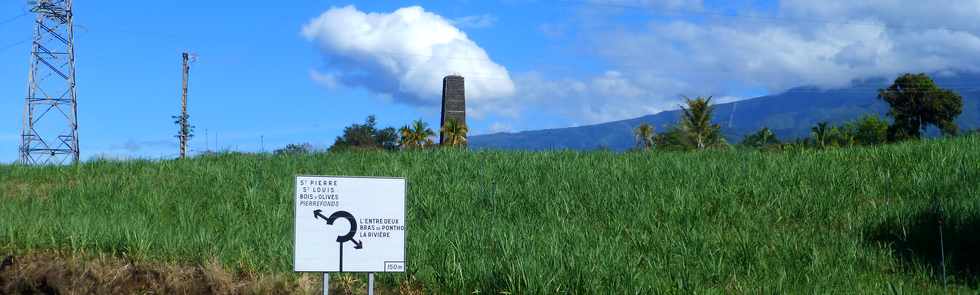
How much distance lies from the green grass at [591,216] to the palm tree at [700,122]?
46.6m

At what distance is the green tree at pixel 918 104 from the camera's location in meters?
69.4

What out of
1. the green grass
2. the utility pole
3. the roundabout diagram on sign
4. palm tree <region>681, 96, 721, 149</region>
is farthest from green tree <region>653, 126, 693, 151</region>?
the roundabout diagram on sign

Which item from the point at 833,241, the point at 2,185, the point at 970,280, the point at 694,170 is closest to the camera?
the point at 970,280

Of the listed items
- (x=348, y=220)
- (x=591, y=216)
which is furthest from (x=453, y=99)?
(x=348, y=220)

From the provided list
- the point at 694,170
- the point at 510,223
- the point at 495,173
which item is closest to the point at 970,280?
the point at 510,223

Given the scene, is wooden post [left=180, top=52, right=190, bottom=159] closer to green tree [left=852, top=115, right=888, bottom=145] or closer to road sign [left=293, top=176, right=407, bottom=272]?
road sign [left=293, top=176, right=407, bottom=272]

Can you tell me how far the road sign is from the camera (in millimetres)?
7258

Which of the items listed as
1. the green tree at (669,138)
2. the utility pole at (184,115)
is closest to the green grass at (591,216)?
the utility pole at (184,115)

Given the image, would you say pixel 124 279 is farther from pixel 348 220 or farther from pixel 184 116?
pixel 184 116

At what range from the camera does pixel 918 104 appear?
230 ft

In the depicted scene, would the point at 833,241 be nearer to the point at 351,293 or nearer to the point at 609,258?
the point at 609,258

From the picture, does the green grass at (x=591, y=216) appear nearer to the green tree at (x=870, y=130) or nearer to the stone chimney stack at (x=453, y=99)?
the stone chimney stack at (x=453, y=99)

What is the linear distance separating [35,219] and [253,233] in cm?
334

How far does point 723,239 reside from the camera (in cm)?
984
